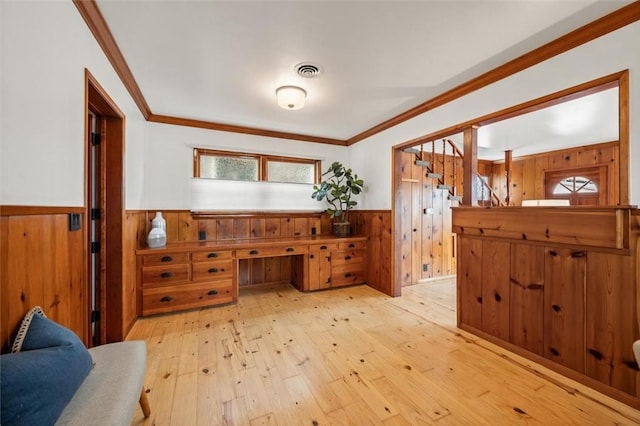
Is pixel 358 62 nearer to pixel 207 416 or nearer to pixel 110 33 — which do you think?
pixel 110 33

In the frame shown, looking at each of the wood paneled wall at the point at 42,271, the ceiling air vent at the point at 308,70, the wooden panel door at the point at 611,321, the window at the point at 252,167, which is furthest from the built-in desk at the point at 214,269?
the wooden panel door at the point at 611,321

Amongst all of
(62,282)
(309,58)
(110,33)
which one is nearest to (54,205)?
(62,282)

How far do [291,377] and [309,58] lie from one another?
243 cm

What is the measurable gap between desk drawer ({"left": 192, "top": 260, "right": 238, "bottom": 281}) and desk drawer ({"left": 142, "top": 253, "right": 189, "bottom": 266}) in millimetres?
152

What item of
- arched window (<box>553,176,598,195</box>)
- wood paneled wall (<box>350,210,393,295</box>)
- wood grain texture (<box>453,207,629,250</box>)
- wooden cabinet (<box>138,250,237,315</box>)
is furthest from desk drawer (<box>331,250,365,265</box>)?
arched window (<box>553,176,598,195</box>)

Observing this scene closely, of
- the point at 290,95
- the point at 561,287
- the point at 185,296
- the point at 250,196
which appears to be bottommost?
the point at 185,296

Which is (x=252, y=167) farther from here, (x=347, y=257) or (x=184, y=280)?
(x=347, y=257)

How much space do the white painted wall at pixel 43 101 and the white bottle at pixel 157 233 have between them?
4.97 feet

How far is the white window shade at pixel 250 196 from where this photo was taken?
3.53 meters

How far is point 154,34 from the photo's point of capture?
1759 millimetres

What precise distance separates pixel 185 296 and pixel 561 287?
11.5 feet

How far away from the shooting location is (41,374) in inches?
32.6

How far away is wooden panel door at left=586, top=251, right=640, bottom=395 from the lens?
154 centimetres

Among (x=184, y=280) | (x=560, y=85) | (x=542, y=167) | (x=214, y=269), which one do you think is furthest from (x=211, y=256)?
(x=542, y=167)
